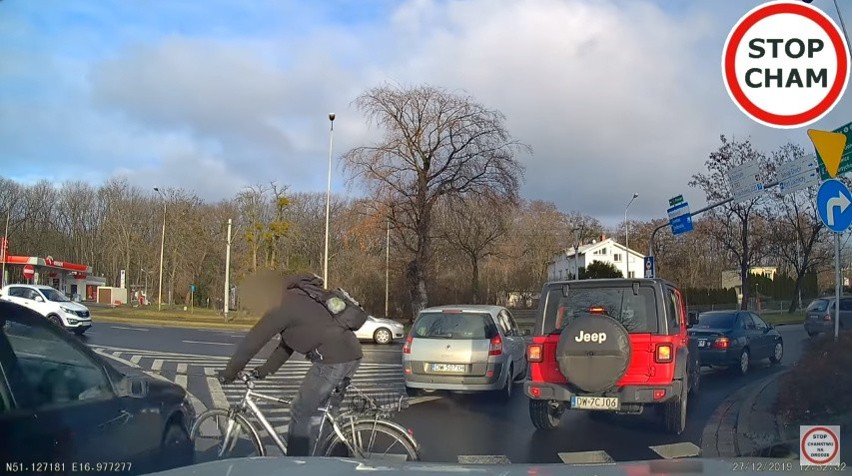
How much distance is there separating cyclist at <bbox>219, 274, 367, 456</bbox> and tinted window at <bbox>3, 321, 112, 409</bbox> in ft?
3.12

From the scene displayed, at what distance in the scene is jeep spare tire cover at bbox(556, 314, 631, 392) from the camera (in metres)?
6.64

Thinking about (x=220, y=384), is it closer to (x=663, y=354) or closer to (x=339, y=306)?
(x=339, y=306)

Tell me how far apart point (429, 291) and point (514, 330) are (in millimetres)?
1766

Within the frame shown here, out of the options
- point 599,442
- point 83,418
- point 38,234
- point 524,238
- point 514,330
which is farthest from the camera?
point 514,330

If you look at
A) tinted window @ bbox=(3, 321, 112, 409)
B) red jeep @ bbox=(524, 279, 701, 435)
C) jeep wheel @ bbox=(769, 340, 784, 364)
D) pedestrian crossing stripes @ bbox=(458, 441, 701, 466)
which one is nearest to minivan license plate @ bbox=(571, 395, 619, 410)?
red jeep @ bbox=(524, 279, 701, 435)

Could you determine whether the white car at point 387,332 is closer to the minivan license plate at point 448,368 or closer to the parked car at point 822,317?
the minivan license plate at point 448,368

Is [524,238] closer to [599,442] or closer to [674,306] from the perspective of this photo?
[674,306]

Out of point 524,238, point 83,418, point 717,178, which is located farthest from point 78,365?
point 717,178

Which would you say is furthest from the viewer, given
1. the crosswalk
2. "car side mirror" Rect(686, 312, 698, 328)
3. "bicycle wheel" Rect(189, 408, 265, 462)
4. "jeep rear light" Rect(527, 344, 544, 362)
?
"car side mirror" Rect(686, 312, 698, 328)

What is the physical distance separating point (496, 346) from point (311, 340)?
12.9 ft

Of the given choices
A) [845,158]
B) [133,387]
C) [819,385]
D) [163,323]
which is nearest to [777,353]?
[819,385]

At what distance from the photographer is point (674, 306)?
7461 mm

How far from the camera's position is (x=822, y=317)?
30.8 feet

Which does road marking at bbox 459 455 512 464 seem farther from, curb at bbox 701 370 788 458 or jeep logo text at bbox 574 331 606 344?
curb at bbox 701 370 788 458
